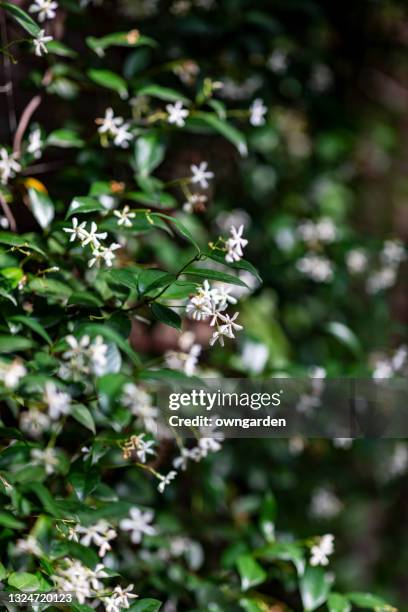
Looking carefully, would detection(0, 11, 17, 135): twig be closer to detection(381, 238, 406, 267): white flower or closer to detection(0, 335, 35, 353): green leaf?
detection(0, 335, 35, 353): green leaf

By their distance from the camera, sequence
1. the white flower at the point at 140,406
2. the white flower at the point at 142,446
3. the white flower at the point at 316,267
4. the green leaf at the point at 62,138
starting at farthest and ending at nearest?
the white flower at the point at 316,267
the green leaf at the point at 62,138
the white flower at the point at 140,406
the white flower at the point at 142,446

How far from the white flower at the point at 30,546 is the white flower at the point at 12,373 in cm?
21

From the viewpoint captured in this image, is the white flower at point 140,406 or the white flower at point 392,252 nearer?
the white flower at point 140,406

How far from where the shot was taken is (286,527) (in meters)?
1.55

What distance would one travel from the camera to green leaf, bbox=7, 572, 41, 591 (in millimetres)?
861

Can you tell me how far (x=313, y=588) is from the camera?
1071 mm

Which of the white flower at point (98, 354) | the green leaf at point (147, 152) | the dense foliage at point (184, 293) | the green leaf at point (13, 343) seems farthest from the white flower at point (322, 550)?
the green leaf at point (147, 152)

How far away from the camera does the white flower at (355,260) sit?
1.55 metres

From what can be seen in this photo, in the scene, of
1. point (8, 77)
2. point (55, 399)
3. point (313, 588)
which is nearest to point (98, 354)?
point (55, 399)

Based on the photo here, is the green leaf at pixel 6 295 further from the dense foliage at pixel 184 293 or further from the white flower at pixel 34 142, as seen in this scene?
the white flower at pixel 34 142

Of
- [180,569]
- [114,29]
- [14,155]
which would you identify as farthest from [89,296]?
[114,29]

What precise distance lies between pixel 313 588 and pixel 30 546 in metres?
0.49

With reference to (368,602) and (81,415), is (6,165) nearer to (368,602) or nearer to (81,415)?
(81,415)

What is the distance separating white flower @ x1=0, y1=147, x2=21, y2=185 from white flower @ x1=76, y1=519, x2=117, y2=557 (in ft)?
1.85
